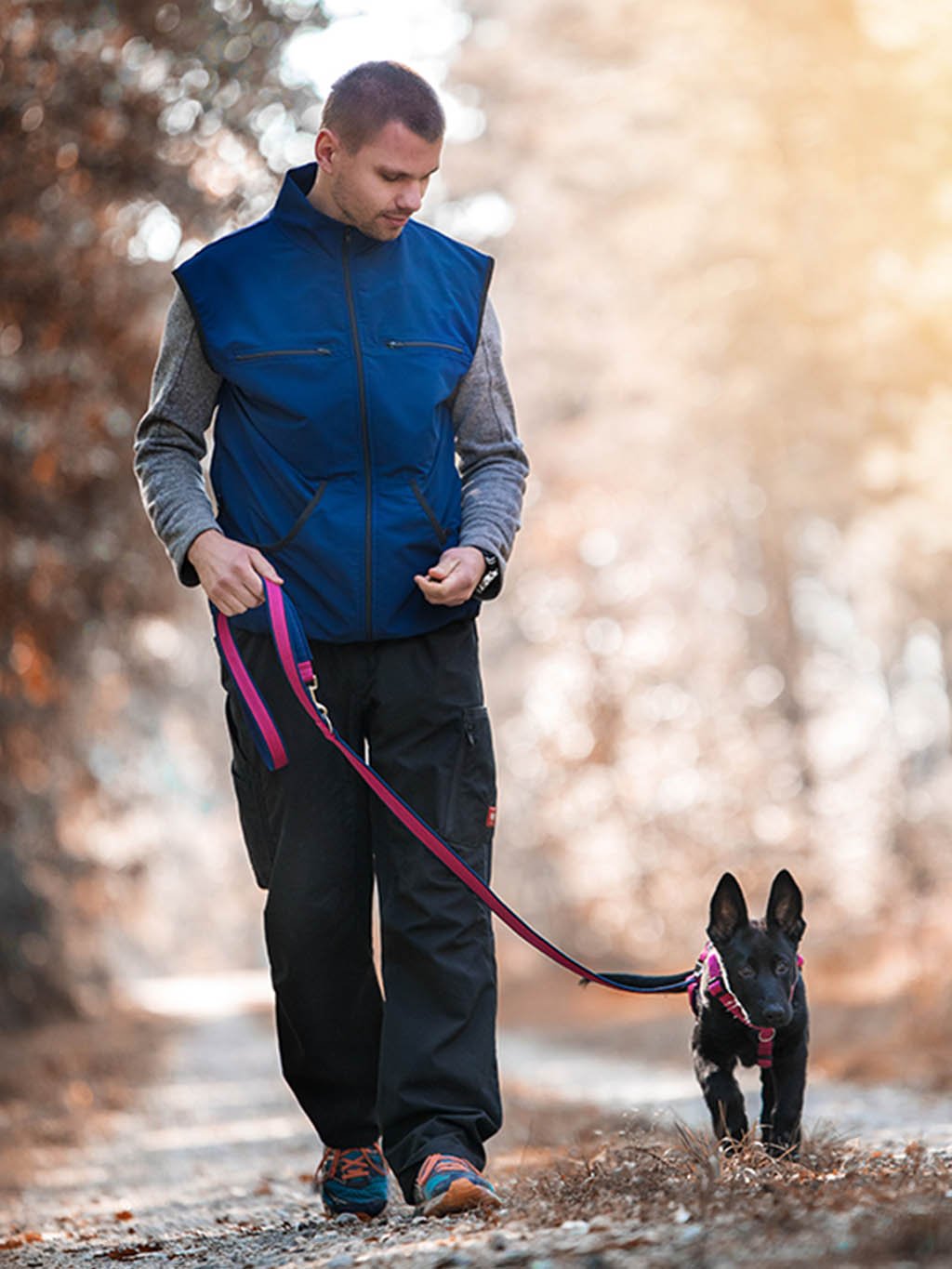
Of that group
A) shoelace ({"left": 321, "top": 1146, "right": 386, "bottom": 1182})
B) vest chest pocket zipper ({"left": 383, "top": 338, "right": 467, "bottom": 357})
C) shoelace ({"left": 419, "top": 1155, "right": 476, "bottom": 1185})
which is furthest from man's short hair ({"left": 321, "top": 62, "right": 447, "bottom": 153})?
shoelace ({"left": 321, "top": 1146, "right": 386, "bottom": 1182})

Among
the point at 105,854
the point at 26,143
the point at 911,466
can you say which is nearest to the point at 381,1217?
the point at 26,143

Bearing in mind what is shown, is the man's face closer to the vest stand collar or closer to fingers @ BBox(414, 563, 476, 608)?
the vest stand collar

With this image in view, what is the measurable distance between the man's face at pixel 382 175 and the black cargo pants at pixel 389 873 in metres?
1.02

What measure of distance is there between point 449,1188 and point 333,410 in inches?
71.3

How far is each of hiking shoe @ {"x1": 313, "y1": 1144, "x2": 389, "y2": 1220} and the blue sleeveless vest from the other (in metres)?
1.32

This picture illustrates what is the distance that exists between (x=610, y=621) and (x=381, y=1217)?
61.3 ft

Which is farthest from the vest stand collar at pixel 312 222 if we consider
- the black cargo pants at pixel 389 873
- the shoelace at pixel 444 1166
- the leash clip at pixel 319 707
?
the shoelace at pixel 444 1166

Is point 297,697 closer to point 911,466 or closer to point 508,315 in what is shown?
Result: point 911,466

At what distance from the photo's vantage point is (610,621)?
898 inches

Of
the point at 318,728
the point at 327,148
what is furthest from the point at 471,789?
the point at 327,148

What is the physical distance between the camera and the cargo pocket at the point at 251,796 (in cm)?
432

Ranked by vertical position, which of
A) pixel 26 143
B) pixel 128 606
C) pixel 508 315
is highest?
pixel 508 315

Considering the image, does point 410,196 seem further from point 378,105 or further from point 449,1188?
point 449,1188

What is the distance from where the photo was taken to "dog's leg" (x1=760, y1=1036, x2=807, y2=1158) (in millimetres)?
4246
